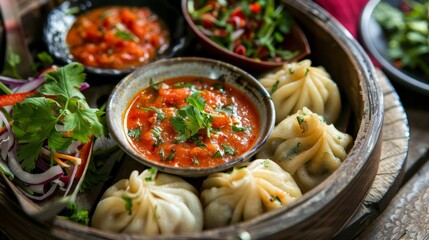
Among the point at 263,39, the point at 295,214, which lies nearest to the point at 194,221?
the point at 295,214

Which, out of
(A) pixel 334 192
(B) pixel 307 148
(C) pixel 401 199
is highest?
(A) pixel 334 192

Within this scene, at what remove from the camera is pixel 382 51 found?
473 cm

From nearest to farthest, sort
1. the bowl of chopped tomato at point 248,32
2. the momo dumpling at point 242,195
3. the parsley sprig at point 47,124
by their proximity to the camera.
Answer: the momo dumpling at point 242,195
the parsley sprig at point 47,124
the bowl of chopped tomato at point 248,32

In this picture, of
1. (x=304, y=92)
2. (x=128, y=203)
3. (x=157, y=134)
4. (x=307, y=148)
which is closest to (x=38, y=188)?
(x=128, y=203)

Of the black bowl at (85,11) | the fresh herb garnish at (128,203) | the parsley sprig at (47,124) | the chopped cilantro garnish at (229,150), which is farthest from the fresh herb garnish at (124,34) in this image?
the fresh herb garnish at (128,203)

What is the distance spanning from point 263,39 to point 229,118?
Result: 3.30 ft

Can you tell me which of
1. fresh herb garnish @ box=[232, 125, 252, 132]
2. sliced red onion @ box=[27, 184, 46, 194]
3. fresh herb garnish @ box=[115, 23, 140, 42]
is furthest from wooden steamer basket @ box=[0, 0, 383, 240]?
fresh herb garnish @ box=[115, 23, 140, 42]

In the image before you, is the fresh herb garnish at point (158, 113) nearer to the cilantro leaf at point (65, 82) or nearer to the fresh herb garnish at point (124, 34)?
the cilantro leaf at point (65, 82)

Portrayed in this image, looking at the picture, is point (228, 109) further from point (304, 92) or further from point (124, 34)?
point (124, 34)

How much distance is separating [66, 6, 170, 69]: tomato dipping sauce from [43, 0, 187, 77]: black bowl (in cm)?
4

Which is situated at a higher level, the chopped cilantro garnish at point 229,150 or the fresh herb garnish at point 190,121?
the fresh herb garnish at point 190,121

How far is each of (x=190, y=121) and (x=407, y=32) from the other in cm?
265

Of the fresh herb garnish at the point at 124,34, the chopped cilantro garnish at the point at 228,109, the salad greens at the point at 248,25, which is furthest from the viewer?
the fresh herb garnish at the point at 124,34

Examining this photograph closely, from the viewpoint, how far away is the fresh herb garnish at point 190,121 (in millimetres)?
3094
